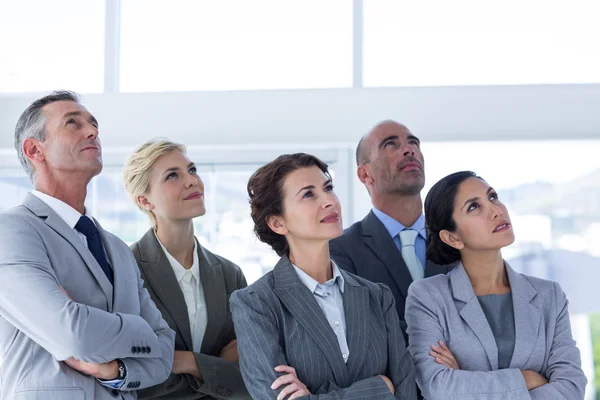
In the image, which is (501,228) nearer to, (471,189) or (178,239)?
(471,189)

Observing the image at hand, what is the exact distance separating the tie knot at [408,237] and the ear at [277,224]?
788mm

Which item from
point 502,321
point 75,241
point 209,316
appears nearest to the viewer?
point 75,241

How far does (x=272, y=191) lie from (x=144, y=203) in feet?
2.54

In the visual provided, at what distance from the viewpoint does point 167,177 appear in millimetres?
3377

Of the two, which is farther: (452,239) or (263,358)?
(452,239)

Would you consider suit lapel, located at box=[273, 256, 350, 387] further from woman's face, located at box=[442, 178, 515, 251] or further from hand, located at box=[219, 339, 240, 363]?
woman's face, located at box=[442, 178, 515, 251]

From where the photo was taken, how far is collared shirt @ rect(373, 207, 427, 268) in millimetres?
3453

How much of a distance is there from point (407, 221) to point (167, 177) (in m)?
1.06

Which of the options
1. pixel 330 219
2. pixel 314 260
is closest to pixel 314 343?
pixel 314 260

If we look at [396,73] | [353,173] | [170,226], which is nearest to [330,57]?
[396,73]

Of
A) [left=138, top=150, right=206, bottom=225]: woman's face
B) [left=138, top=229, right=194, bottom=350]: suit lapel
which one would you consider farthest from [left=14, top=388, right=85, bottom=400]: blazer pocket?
[left=138, top=150, right=206, bottom=225]: woman's face

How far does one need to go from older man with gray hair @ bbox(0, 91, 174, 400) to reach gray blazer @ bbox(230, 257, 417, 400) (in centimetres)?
32

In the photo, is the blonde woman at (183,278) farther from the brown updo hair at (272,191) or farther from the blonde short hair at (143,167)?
the brown updo hair at (272,191)

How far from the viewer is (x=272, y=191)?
9.37 feet
